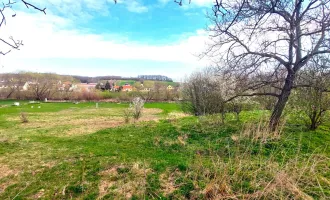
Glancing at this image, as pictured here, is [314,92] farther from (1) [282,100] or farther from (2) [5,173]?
(2) [5,173]

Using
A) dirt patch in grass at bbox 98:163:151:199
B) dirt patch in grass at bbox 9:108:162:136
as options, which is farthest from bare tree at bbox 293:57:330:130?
dirt patch in grass at bbox 9:108:162:136

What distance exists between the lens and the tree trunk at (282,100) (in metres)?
6.78

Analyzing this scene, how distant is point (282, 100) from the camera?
22.9 ft

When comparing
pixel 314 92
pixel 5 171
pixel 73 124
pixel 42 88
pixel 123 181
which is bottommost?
pixel 73 124

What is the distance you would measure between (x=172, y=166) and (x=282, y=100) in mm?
4102

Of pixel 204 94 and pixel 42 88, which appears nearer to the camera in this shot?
pixel 204 94

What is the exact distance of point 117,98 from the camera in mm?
54125

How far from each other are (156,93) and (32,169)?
4644cm

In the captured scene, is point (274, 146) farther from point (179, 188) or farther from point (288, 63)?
point (179, 188)

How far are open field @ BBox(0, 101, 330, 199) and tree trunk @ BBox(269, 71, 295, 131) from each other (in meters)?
0.51

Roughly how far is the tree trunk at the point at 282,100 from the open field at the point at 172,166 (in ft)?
1.69

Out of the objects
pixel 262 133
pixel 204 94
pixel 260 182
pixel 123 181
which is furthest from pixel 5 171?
pixel 204 94

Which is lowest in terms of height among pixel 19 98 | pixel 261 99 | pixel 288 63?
pixel 19 98

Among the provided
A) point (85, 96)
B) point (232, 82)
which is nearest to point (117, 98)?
point (85, 96)
